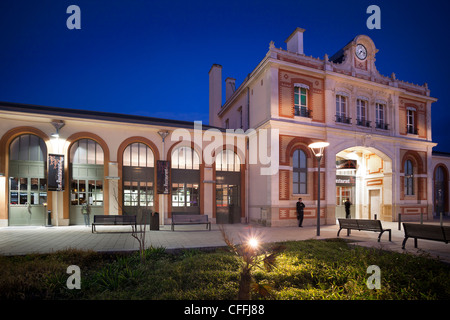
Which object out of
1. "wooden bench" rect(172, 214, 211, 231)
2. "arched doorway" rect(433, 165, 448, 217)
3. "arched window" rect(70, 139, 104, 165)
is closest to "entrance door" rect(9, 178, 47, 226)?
"arched window" rect(70, 139, 104, 165)

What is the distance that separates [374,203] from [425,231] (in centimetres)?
1381

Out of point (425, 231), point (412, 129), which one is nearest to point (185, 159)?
point (425, 231)

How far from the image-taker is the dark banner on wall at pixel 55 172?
46.6 ft

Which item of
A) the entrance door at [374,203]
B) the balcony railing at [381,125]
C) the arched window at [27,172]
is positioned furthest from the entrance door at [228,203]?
the balcony railing at [381,125]

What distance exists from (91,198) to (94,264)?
9696 mm

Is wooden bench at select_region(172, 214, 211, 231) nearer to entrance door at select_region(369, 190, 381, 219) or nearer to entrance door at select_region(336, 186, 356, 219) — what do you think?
entrance door at select_region(336, 186, 356, 219)

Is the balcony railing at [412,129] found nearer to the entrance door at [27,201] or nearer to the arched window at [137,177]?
the arched window at [137,177]

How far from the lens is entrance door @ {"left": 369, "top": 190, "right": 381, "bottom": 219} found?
2034cm

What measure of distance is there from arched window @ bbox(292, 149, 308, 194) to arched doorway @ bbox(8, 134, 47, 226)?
14599 mm

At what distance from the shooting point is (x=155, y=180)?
→ 16.3m

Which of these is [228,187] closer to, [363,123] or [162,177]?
[162,177]
